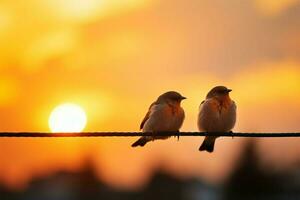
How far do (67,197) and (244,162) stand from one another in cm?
2778

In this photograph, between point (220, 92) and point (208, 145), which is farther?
point (208, 145)

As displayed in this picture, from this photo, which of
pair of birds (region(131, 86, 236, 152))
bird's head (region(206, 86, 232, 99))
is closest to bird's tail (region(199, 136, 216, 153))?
pair of birds (region(131, 86, 236, 152))

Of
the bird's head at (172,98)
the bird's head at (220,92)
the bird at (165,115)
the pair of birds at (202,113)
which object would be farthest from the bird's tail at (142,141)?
the bird's head at (220,92)

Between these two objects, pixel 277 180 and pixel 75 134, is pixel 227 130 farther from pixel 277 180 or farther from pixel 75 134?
pixel 277 180

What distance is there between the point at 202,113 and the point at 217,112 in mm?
221

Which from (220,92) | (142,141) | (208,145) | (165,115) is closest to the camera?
(165,115)

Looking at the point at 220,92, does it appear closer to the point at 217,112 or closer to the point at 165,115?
the point at 217,112

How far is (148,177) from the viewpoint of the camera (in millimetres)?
108562

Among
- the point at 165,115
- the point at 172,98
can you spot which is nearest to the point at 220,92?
the point at 172,98

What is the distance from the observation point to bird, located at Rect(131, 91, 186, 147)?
18.9 metres

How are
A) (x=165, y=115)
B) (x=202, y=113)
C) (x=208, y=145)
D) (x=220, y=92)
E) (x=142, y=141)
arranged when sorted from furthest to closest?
(x=208, y=145)
(x=142, y=141)
(x=220, y=92)
(x=202, y=113)
(x=165, y=115)

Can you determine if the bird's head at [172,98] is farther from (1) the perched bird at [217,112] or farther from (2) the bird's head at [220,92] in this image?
(2) the bird's head at [220,92]

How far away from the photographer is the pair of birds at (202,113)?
18.9 m

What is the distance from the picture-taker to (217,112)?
746 inches
